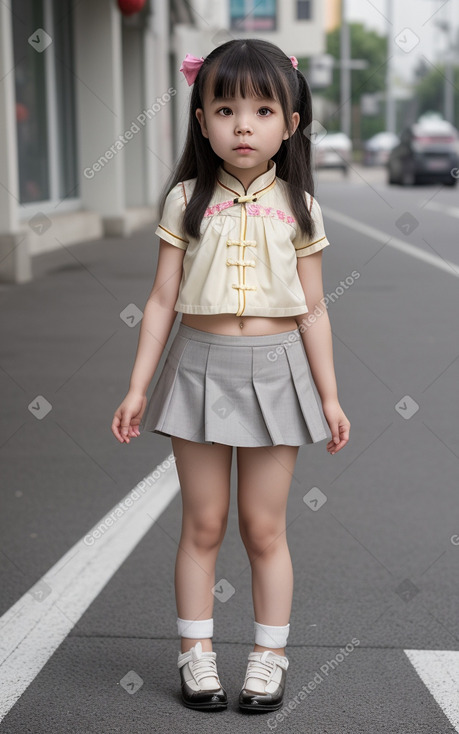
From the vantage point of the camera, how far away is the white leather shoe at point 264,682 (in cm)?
295

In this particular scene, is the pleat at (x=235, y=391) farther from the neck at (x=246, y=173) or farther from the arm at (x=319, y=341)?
the neck at (x=246, y=173)

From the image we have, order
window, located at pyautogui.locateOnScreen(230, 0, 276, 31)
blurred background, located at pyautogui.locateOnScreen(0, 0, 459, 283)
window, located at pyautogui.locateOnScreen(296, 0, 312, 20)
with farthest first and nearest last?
window, located at pyautogui.locateOnScreen(296, 0, 312, 20)
window, located at pyautogui.locateOnScreen(230, 0, 276, 31)
blurred background, located at pyautogui.locateOnScreen(0, 0, 459, 283)

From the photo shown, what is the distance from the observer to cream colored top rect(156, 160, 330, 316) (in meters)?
2.85

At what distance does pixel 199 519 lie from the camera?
9.86 ft

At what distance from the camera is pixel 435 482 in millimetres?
5125

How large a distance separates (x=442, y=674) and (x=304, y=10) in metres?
66.2

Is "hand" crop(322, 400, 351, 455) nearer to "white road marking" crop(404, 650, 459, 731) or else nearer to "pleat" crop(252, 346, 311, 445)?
"pleat" crop(252, 346, 311, 445)

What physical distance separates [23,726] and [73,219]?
14008 millimetres

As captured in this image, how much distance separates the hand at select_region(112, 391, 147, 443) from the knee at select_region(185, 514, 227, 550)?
0.29 meters

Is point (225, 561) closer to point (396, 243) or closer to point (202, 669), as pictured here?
point (202, 669)

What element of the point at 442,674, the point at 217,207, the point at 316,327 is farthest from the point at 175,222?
the point at 442,674

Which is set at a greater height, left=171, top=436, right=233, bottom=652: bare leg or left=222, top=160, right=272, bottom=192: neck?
left=222, top=160, right=272, bottom=192: neck

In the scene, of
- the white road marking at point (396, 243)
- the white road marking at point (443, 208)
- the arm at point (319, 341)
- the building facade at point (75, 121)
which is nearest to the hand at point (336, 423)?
the arm at point (319, 341)

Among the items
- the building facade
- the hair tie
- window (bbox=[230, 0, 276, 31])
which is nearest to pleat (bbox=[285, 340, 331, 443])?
the hair tie
